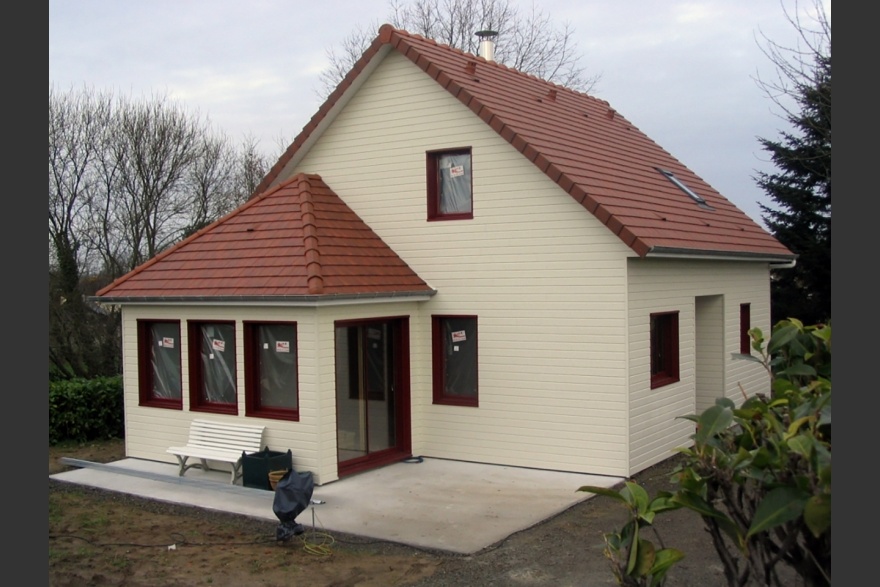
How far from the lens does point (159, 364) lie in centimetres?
1377

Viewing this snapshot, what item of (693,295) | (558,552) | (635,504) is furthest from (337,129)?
(635,504)

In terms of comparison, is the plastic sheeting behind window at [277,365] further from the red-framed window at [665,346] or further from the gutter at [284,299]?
the red-framed window at [665,346]

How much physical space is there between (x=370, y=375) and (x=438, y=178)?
3261mm

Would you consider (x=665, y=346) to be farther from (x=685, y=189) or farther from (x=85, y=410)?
(x=85, y=410)

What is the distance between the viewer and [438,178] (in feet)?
44.4

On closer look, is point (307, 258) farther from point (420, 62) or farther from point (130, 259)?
point (130, 259)

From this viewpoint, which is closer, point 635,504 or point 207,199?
point 635,504

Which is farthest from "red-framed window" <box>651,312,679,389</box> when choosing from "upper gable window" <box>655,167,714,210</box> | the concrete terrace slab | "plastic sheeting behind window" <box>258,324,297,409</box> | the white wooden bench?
the white wooden bench

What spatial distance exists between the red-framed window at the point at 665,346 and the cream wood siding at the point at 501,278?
5.80 ft

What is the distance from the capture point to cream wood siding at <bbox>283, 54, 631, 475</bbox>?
12.0 metres

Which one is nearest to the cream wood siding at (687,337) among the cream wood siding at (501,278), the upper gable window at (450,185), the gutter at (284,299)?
the cream wood siding at (501,278)

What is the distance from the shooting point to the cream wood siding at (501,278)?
12.0 metres

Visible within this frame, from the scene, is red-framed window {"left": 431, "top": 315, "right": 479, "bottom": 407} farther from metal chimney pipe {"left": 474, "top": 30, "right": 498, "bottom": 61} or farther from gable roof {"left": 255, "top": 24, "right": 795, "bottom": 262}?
metal chimney pipe {"left": 474, "top": 30, "right": 498, "bottom": 61}

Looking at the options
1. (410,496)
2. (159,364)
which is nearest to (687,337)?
(410,496)
